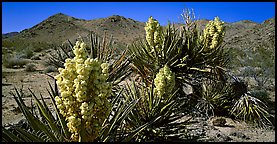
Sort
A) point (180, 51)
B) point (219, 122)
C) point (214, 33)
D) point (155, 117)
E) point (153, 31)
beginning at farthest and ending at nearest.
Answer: point (219, 122), point (214, 33), point (180, 51), point (153, 31), point (155, 117)

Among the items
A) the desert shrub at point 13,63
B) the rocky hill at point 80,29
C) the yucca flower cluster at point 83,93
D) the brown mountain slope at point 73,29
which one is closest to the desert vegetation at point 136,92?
the yucca flower cluster at point 83,93

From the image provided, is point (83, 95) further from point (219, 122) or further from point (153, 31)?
point (219, 122)

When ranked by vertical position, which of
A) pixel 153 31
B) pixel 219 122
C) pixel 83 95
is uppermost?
pixel 153 31

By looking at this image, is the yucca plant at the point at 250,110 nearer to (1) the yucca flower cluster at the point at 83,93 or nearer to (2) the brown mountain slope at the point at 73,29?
(1) the yucca flower cluster at the point at 83,93

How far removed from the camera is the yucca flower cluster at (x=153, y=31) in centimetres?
499

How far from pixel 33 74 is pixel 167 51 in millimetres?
9076

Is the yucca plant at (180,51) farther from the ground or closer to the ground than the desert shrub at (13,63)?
closer to the ground

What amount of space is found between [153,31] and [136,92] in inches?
62.8

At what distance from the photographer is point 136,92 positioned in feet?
12.4

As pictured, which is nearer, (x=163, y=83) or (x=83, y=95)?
(x=83, y=95)

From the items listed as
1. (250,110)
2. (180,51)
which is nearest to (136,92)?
(180,51)

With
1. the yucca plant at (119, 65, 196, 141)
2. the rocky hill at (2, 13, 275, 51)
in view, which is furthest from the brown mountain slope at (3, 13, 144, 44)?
the yucca plant at (119, 65, 196, 141)

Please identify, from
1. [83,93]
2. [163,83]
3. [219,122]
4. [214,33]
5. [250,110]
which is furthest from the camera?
[219,122]

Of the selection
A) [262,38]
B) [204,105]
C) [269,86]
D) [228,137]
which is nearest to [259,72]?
[269,86]
